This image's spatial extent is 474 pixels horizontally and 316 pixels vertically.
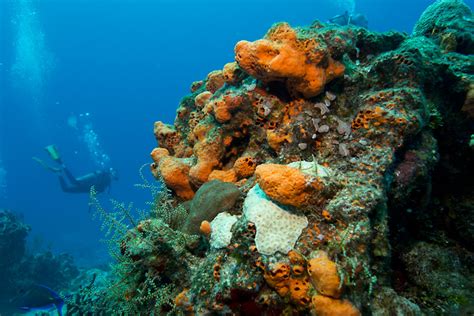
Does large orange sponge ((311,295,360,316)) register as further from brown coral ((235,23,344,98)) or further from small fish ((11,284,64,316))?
small fish ((11,284,64,316))

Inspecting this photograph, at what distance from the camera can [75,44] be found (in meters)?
110

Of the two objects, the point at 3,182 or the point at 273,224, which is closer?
the point at 273,224

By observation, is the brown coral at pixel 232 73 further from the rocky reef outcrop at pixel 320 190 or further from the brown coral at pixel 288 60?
the brown coral at pixel 288 60

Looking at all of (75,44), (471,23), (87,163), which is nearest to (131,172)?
(87,163)

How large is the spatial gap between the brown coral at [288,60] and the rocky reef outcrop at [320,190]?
0.02 meters

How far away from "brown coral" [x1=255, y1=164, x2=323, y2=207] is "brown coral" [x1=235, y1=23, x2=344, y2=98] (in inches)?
55.7

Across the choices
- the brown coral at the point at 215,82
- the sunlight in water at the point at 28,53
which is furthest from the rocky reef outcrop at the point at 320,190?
the sunlight in water at the point at 28,53

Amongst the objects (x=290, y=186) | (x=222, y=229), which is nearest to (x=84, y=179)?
(x=222, y=229)

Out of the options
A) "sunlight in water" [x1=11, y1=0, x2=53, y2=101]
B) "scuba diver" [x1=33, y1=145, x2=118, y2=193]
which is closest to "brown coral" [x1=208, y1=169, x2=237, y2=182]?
"scuba diver" [x1=33, y1=145, x2=118, y2=193]

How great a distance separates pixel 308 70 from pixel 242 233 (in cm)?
205

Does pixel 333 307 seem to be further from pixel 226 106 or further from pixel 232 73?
pixel 232 73

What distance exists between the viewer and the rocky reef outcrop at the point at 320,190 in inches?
93.2

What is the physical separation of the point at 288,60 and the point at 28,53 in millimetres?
88528

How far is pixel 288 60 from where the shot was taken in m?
3.36
